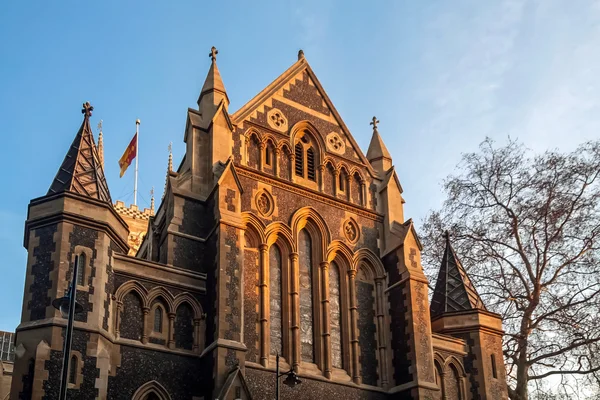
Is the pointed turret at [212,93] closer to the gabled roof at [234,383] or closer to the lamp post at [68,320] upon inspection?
the gabled roof at [234,383]

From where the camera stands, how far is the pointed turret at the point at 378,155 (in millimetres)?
30739

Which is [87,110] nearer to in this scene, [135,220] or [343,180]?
[343,180]

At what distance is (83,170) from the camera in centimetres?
2344

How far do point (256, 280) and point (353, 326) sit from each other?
3.62m

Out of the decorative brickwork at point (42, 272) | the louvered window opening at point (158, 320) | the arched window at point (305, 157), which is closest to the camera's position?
the decorative brickwork at point (42, 272)

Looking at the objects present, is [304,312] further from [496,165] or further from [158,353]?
[496,165]

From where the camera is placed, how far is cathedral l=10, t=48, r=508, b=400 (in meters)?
21.2

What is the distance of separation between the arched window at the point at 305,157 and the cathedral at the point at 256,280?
68 millimetres

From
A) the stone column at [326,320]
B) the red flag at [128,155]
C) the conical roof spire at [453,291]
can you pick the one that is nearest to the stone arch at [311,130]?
the stone column at [326,320]

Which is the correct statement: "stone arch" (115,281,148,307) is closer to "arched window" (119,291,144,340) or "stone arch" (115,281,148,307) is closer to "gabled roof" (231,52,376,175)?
"arched window" (119,291,144,340)

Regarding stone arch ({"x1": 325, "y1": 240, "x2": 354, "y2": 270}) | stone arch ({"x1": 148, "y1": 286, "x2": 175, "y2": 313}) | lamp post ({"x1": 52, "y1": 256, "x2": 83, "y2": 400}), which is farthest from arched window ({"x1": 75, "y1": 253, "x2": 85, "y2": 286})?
stone arch ({"x1": 325, "y1": 240, "x2": 354, "y2": 270})

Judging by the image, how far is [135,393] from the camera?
68.9ft

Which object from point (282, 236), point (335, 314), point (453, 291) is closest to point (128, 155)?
point (282, 236)

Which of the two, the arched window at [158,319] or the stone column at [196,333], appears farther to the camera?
the stone column at [196,333]
